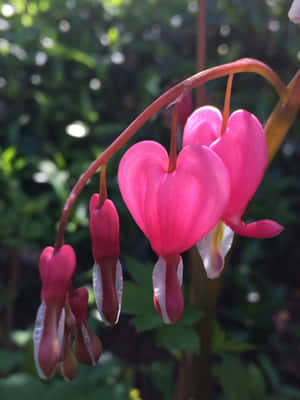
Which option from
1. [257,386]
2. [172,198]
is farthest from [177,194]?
[257,386]

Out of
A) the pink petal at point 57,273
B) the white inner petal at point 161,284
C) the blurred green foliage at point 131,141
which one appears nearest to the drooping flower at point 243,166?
the white inner petal at point 161,284

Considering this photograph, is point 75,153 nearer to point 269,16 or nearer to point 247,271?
point 247,271

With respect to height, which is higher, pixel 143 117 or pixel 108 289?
pixel 143 117

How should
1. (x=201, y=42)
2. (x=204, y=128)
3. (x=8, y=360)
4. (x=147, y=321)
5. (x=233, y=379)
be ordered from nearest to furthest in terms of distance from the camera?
(x=204, y=128) → (x=147, y=321) → (x=201, y=42) → (x=8, y=360) → (x=233, y=379)

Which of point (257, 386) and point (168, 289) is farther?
point (257, 386)

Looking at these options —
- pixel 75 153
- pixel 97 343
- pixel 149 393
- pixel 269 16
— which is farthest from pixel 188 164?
pixel 269 16

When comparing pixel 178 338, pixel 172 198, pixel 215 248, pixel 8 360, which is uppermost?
pixel 172 198

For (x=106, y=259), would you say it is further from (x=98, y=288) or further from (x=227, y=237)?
(x=227, y=237)
